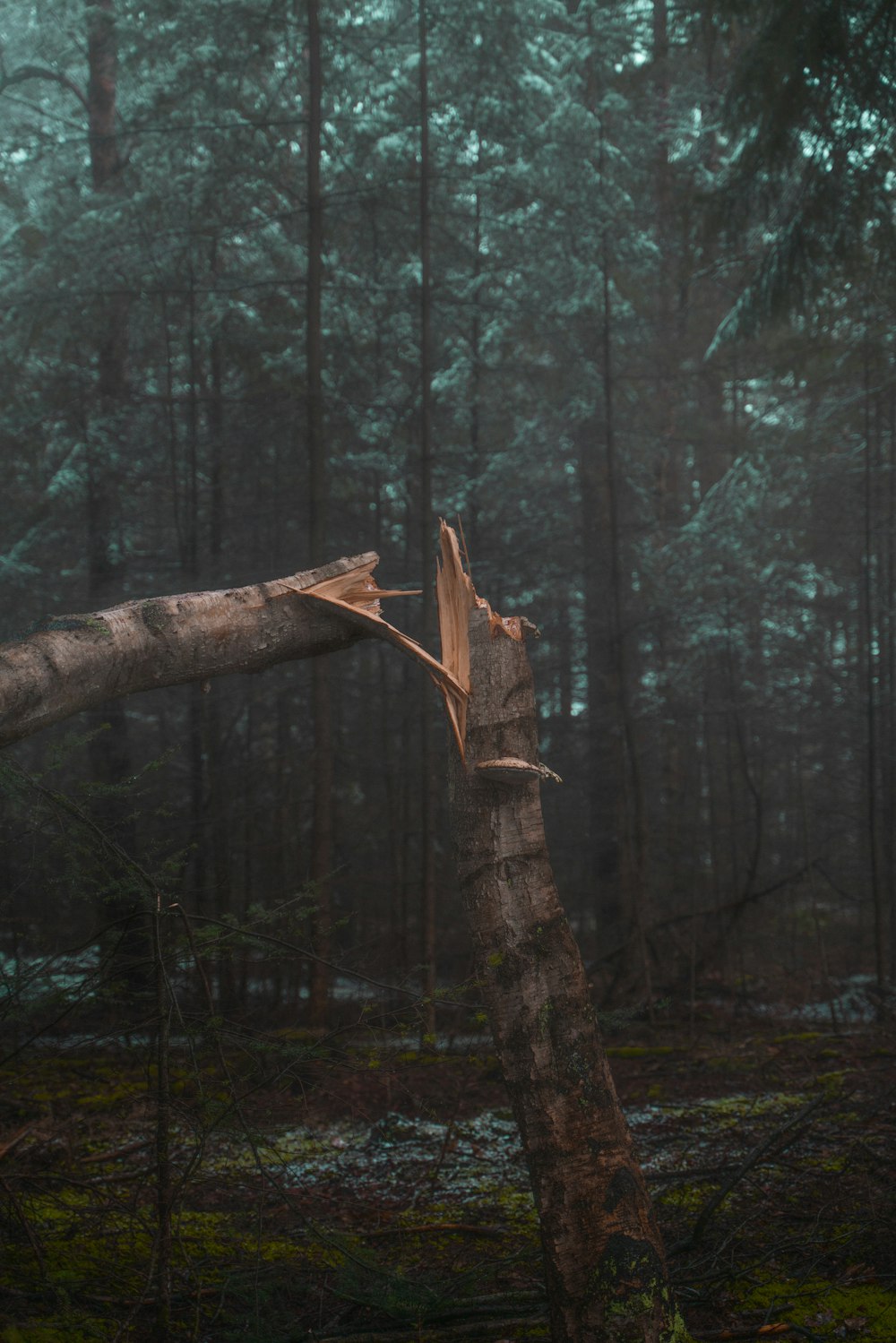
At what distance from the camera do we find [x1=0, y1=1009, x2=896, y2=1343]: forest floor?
352 cm

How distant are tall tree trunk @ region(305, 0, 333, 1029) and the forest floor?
161 centimetres

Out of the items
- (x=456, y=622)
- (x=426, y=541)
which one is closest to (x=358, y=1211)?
(x=456, y=622)

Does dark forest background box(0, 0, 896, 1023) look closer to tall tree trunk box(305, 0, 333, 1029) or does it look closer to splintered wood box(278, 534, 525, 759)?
tall tree trunk box(305, 0, 333, 1029)

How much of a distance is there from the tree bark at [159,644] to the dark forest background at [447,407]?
4.35 metres

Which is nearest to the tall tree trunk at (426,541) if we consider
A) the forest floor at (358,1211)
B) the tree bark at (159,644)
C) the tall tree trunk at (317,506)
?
the tall tree trunk at (317,506)

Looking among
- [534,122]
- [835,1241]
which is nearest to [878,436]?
[534,122]

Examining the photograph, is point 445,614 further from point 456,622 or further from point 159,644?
point 159,644

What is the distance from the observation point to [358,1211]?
5.22 meters

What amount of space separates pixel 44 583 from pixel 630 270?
9313 millimetres

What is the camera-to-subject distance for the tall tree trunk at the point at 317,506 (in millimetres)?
8797

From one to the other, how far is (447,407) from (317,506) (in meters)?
5.67

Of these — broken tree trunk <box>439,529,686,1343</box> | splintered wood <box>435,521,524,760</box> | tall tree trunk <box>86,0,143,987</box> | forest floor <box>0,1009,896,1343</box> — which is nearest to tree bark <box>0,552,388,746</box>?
splintered wood <box>435,521,524,760</box>

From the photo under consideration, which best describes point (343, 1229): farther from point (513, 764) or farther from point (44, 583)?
point (44, 583)

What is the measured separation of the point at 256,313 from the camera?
493 inches
